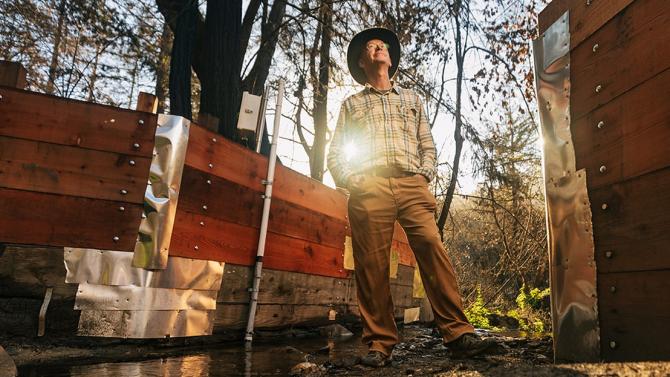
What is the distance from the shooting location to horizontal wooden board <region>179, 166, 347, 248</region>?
13.6 ft

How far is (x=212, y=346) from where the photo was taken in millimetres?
4176

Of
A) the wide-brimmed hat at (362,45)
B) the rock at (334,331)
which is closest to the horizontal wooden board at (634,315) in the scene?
the wide-brimmed hat at (362,45)

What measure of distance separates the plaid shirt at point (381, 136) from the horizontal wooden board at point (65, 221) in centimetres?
173

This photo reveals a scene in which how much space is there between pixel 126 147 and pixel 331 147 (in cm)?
169

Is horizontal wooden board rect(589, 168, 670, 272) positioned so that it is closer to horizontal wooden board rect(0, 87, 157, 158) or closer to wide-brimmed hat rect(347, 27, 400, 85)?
wide-brimmed hat rect(347, 27, 400, 85)

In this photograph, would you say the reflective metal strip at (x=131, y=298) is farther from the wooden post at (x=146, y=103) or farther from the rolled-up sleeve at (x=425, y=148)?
the rolled-up sleeve at (x=425, y=148)

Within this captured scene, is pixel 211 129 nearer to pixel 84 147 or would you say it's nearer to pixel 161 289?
pixel 84 147

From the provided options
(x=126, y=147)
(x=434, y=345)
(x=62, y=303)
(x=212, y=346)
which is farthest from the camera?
(x=434, y=345)

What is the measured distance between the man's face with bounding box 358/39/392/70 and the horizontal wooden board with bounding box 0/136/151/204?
1996 mm

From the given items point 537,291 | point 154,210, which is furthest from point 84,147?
point 537,291

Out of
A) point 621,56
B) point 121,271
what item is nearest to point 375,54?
point 621,56

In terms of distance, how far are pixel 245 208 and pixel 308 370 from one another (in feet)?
6.78

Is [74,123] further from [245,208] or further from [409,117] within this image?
[409,117]

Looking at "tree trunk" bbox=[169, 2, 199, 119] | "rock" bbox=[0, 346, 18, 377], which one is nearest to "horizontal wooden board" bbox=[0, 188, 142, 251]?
"rock" bbox=[0, 346, 18, 377]
